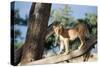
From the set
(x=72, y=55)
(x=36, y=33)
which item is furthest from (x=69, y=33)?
(x=36, y=33)

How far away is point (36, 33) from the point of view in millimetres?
2100

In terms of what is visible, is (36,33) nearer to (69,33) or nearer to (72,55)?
(69,33)

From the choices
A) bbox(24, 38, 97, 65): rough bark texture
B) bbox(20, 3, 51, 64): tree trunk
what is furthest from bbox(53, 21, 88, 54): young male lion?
bbox(20, 3, 51, 64): tree trunk

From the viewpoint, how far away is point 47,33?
2.14m

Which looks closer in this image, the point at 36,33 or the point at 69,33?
the point at 36,33

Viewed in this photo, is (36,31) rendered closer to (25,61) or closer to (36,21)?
(36,21)

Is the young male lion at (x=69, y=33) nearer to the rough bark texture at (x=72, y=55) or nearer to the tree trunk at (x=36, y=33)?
the rough bark texture at (x=72, y=55)

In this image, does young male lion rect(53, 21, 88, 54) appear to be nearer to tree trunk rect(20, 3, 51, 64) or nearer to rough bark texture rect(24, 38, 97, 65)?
rough bark texture rect(24, 38, 97, 65)

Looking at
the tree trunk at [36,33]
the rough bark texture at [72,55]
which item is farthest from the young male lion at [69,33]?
the tree trunk at [36,33]

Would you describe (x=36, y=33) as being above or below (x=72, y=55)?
above

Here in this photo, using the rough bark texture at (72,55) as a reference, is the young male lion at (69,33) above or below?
above

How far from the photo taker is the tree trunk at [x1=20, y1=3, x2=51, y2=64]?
81.2 inches

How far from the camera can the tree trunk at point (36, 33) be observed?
2.06 meters

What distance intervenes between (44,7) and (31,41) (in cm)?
38
